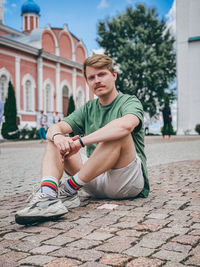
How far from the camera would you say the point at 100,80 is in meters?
3.62

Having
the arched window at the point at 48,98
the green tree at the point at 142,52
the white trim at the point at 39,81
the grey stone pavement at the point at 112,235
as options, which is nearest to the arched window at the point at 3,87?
the white trim at the point at 39,81

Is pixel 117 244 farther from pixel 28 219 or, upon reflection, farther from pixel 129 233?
pixel 28 219


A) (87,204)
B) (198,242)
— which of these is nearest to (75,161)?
(87,204)

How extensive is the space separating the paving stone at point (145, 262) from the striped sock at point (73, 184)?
4.50ft

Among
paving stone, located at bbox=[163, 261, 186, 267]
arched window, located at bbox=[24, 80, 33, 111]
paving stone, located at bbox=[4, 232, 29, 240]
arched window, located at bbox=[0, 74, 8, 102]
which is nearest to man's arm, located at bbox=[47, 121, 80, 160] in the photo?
paving stone, located at bbox=[4, 232, 29, 240]

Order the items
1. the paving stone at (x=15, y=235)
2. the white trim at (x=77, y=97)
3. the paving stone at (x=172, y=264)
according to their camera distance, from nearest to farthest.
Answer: the paving stone at (x=172, y=264), the paving stone at (x=15, y=235), the white trim at (x=77, y=97)

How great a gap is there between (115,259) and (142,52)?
31793 mm

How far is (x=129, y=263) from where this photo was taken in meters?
2.11

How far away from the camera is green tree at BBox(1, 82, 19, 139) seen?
2616 centimetres

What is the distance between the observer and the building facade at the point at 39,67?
2889 cm

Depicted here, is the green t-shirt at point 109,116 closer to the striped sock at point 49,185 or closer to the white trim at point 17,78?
the striped sock at point 49,185

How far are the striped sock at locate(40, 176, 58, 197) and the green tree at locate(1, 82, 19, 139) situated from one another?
77.2 feet

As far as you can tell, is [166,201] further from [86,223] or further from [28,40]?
[28,40]

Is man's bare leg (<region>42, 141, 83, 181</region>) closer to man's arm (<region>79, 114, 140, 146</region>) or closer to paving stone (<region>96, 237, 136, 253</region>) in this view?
man's arm (<region>79, 114, 140, 146</region>)
